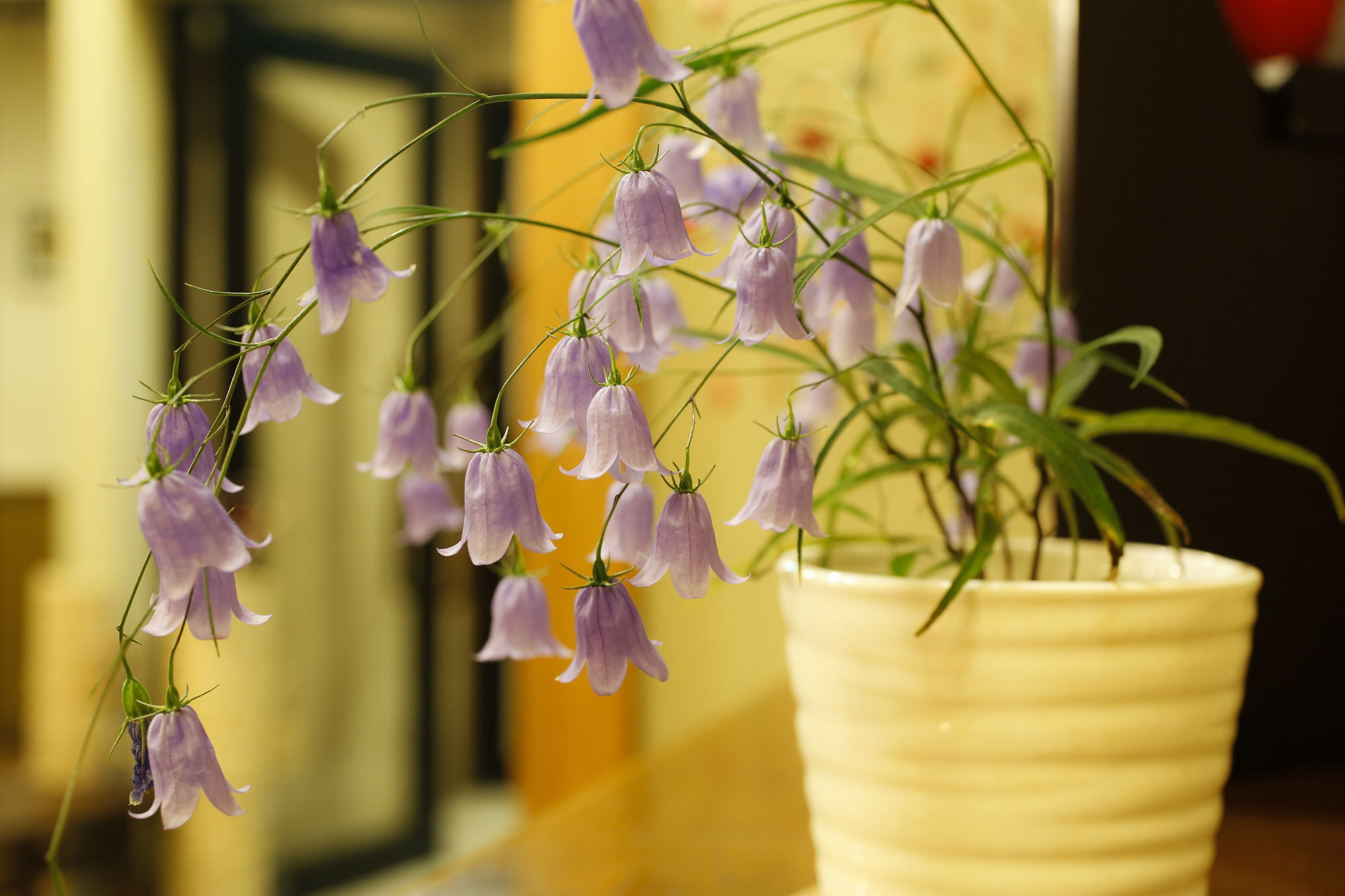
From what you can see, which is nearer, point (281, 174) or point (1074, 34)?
point (1074, 34)

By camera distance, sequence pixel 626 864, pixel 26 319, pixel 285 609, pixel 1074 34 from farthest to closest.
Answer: pixel 26 319, pixel 285 609, pixel 1074 34, pixel 626 864

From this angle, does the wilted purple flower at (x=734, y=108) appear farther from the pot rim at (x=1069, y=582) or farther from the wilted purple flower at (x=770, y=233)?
the pot rim at (x=1069, y=582)

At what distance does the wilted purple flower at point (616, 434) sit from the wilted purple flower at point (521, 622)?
0.47 ft

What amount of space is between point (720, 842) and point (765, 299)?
0.45m

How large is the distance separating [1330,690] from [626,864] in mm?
515

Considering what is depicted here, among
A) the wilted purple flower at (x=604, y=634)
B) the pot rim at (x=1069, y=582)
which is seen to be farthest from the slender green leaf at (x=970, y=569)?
the wilted purple flower at (x=604, y=634)

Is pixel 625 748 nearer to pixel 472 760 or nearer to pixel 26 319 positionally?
pixel 472 760

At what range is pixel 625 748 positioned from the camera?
1.96m

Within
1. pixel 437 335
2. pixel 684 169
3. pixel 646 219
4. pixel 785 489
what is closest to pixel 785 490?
pixel 785 489

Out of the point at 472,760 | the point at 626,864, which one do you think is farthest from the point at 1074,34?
the point at 472,760

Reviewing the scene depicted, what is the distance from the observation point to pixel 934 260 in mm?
428

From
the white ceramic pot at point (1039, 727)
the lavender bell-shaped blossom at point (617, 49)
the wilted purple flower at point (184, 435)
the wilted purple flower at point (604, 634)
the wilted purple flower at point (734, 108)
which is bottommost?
the white ceramic pot at point (1039, 727)

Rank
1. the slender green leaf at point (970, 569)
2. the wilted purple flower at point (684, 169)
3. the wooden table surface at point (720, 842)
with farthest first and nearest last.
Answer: the wooden table surface at point (720, 842) → the wilted purple flower at point (684, 169) → the slender green leaf at point (970, 569)

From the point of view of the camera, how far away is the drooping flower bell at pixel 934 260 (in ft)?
1.40
